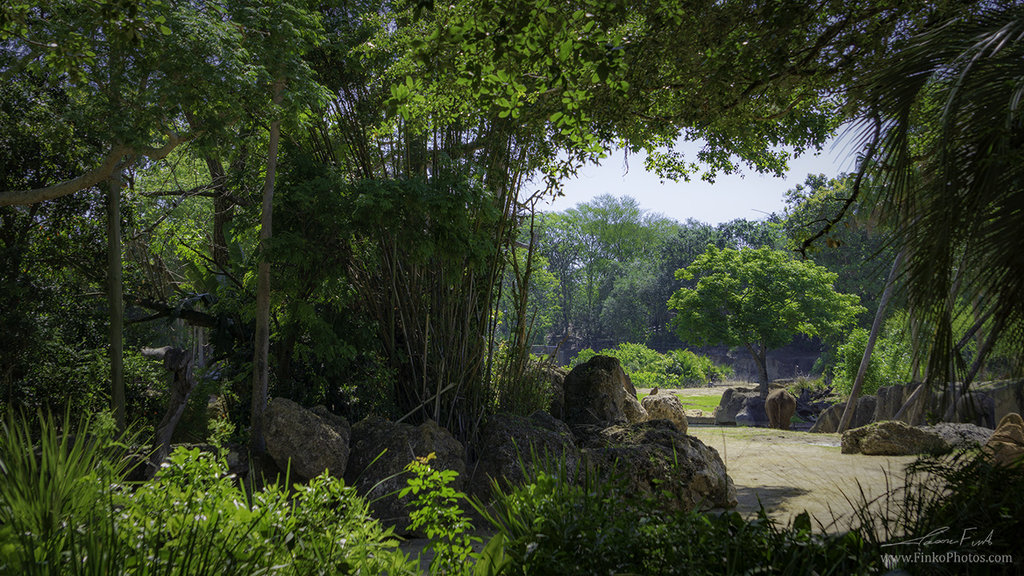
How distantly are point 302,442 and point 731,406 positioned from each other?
57.4 ft

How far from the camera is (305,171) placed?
19.8 ft

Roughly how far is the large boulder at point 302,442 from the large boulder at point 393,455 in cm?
19

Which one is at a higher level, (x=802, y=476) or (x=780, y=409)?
(x=802, y=476)

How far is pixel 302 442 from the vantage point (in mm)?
4902

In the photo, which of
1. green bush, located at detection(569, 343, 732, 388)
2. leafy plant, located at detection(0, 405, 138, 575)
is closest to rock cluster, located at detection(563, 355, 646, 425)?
leafy plant, located at detection(0, 405, 138, 575)

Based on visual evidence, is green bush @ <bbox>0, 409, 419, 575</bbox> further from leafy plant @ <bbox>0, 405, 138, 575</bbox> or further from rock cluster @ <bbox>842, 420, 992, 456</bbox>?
rock cluster @ <bbox>842, 420, 992, 456</bbox>

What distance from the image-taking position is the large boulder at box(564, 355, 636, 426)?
7.34 meters

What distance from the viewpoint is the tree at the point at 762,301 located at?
23078 mm

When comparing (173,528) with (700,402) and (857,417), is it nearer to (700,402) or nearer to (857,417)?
(857,417)

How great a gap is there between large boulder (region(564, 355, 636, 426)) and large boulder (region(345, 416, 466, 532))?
221cm

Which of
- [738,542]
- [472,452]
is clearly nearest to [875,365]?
[472,452]

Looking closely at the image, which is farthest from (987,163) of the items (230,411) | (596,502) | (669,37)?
(230,411)

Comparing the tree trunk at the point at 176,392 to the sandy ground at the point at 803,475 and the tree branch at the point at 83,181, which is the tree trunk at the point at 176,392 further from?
the sandy ground at the point at 803,475
